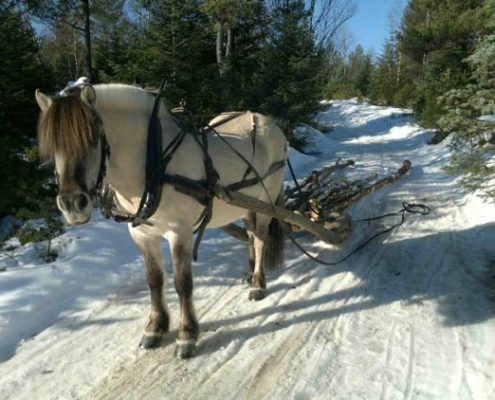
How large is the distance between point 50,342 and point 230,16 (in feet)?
37.8

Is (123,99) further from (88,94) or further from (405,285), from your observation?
(405,285)

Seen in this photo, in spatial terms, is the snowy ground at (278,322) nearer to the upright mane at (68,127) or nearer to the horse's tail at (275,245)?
the horse's tail at (275,245)

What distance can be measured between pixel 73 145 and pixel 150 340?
1675 mm

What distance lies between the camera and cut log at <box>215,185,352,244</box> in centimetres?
332

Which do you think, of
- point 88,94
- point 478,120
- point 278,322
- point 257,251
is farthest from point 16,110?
point 478,120

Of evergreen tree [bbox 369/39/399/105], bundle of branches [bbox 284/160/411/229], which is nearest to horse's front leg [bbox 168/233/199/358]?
bundle of branches [bbox 284/160/411/229]

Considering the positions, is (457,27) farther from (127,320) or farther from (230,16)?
(127,320)

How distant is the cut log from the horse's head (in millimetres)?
1059

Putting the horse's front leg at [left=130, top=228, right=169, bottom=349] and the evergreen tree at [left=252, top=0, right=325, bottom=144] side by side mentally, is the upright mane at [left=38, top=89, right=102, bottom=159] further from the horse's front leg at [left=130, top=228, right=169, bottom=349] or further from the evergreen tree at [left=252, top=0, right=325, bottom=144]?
the evergreen tree at [left=252, top=0, right=325, bottom=144]

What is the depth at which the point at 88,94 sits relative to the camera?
7.67 feet

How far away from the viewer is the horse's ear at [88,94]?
91.3 inches

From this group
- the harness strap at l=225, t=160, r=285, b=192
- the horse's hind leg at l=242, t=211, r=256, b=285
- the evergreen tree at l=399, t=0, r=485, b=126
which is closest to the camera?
the harness strap at l=225, t=160, r=285, b=192

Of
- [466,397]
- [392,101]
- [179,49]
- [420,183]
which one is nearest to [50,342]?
[466,397]

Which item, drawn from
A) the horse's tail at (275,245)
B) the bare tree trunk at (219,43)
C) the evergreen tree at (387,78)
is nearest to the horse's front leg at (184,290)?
the horse's tail at (275,245)
